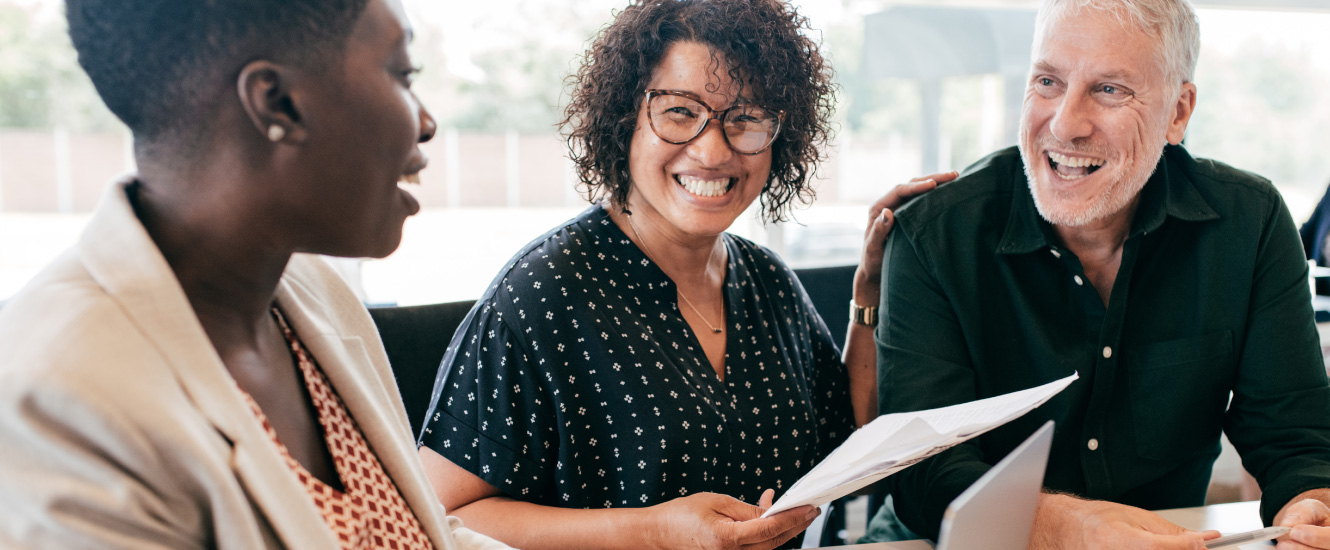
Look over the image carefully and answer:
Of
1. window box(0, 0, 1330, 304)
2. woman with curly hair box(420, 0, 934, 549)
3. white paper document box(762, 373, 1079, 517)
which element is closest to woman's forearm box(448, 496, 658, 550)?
woman with curly hair box(420, 0, 934, 549)

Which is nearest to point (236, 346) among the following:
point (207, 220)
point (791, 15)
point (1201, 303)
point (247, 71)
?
point (207, 220)

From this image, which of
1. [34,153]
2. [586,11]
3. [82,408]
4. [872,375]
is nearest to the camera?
[82,408]

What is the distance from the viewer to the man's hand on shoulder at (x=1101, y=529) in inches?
41.8

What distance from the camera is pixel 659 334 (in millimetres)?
1416

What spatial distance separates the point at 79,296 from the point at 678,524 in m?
0.82

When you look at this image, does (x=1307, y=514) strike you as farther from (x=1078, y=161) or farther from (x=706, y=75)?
(x=706, y=75)

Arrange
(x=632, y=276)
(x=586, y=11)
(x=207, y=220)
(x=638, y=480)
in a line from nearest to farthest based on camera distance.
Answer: (x=207, y=220) < (x=638, y=480) < (x=632, y=276) < (x=586, y=11)

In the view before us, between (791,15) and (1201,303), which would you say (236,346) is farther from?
(1201,303)

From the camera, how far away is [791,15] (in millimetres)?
1521

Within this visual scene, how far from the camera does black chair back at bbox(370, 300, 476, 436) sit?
1.54 m

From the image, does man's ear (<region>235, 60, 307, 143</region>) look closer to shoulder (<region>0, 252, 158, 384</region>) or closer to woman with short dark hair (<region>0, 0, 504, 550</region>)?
woman with short dark hair (<region>0, 0, 504, 550</region>)

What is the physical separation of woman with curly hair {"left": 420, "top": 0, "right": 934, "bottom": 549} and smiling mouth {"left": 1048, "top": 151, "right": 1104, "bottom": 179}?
25 centimetres

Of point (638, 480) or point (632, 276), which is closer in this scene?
point (638, 480)

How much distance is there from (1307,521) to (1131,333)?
403 millimetres
